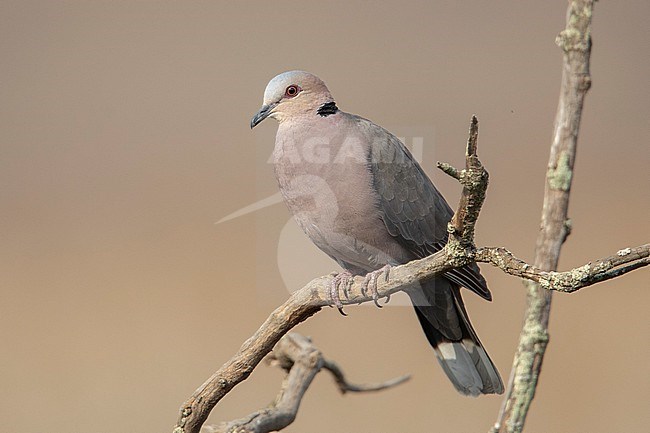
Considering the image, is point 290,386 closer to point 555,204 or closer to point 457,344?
point 457,344

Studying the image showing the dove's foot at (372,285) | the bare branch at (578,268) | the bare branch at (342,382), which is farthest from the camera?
the bare branch at (342,382)

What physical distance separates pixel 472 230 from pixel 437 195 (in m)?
0.71

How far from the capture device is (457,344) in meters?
1.67

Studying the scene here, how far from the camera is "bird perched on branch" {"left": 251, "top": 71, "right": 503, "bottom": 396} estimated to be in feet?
4.55

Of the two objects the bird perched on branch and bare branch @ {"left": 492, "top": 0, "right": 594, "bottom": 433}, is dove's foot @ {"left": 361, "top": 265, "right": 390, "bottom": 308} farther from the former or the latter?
A: bare branch @ {"left": 492, "top": 0, "right": 594, "bottom": 433}

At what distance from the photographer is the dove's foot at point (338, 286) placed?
129cm

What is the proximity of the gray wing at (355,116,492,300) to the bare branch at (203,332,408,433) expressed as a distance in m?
0.27

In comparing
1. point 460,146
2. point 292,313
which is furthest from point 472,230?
point 460,146

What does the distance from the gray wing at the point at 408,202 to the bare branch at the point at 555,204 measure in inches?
16.6

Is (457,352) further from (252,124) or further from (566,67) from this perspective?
(566,67)

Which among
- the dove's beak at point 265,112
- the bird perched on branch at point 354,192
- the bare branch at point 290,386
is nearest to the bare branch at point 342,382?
the bare branch at point 290,386

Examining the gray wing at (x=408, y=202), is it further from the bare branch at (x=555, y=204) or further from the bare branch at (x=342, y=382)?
the bare branch at (x=555, y=204)

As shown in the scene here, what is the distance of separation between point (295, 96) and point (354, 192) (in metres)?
0.19

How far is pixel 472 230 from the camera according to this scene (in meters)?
0.89
